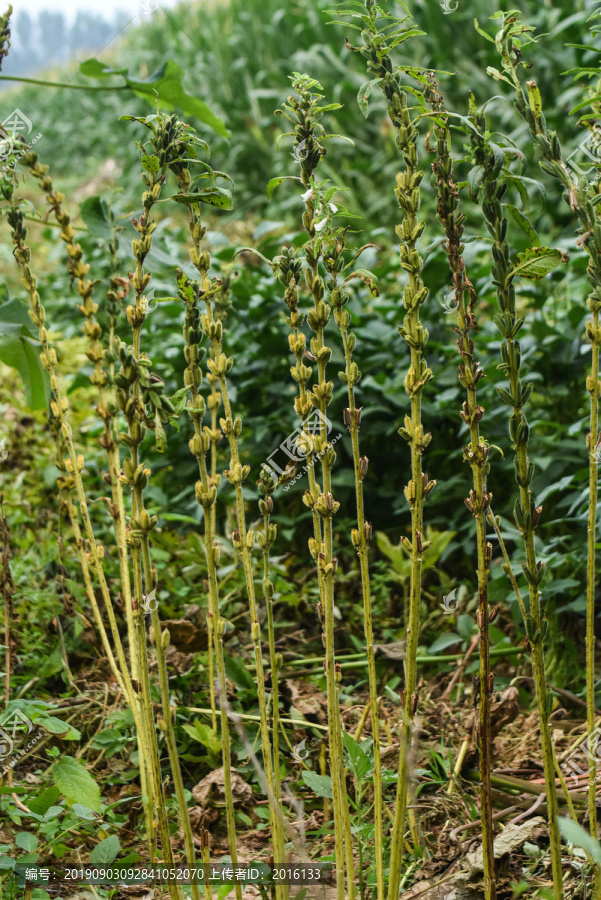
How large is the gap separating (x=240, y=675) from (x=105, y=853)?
0.51 m

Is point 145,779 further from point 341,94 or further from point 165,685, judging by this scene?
point 341,94

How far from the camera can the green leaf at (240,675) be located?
1.52 meters

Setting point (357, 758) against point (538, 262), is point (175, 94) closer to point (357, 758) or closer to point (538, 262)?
point (538, 262)

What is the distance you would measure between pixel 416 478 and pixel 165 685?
366 mm

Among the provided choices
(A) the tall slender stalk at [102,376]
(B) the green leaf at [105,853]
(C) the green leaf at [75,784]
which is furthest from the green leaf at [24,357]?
(B) the green leaf at [105,853]

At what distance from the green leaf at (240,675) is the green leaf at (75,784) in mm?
419

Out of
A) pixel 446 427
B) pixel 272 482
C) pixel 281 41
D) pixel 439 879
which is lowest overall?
pixel 439 879

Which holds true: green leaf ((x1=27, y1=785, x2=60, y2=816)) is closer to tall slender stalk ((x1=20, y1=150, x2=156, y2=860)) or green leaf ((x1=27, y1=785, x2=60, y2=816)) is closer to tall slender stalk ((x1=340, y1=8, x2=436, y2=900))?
tall slender stalk ((x1=20, y1=150, x2=156, y2=860))

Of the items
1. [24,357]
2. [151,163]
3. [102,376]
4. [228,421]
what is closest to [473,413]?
[228,421]

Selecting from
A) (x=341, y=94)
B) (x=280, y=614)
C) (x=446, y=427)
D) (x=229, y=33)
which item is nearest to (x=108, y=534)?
(x=280, y=614)

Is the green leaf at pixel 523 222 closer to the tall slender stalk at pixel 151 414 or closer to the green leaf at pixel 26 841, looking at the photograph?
the tall slender stalk at pixel 151 414

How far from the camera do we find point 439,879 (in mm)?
1125

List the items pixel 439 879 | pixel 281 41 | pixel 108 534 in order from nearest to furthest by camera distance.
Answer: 1. pixel 439 879
2. pixel 108 534
3. pixel 281 41

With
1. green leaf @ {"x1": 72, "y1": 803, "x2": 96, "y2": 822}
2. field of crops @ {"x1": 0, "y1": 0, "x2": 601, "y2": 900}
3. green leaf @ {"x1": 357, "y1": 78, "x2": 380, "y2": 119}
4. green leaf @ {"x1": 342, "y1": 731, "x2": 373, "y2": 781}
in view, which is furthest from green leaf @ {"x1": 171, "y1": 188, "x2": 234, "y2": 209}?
green leaf @ {"x1": 72, "y1": 803, "x2": 96, "y2": 822}
